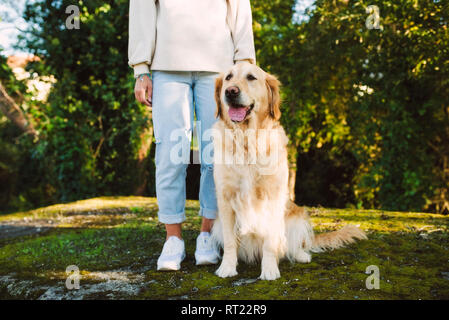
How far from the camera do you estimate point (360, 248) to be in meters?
2.79

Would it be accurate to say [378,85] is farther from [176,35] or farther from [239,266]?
[239,266]

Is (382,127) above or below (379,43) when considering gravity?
below

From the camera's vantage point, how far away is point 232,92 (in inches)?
92.6

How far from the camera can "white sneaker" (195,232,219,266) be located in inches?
100

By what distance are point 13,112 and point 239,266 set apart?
5452 mm

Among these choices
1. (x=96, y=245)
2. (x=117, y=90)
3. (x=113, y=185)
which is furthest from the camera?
(x=113, y=185)

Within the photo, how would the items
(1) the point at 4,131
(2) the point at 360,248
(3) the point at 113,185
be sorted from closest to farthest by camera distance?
(2) the point at 360,248 → (3) the point at 113,185 → (1) the point at 4,131

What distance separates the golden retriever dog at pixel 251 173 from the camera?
236 centimetres

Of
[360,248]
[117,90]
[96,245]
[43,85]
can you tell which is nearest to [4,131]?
[43,85]

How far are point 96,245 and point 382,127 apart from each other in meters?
3.78

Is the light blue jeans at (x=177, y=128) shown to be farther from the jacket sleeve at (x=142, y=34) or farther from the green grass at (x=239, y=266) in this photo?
the green grass at (x=239, y=266)

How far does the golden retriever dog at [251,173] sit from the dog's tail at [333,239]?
0.21m

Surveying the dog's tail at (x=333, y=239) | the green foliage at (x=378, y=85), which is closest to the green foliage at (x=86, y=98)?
the green foliage at (x=378, y=85)

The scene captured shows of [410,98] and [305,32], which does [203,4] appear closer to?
[305,32]
